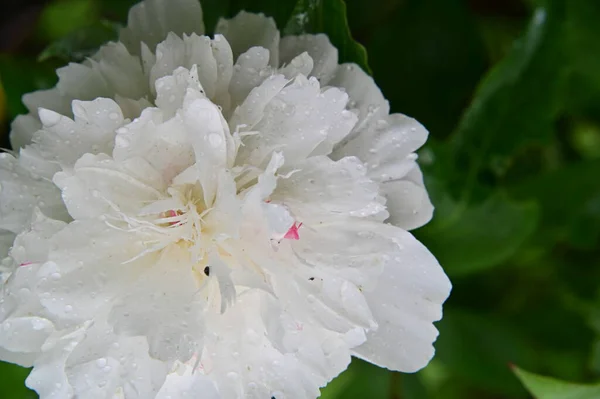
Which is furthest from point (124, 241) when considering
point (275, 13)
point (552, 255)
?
point (552, 255)

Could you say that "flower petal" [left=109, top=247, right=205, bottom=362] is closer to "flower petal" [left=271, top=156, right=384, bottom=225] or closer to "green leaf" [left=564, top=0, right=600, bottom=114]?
"flower petal" [left=271, top=156, right=384, bottom=225]

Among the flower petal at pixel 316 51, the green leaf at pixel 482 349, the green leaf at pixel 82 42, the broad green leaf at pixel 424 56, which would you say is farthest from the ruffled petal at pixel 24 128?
the green leaf at pixel 482 349

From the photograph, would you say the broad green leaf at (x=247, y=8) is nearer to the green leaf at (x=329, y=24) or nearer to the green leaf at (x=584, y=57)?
the green leaf at (x=329, y=24)

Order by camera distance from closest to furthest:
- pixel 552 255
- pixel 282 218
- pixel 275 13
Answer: pixel 282 218, pixel 275 13, pixel 552 255

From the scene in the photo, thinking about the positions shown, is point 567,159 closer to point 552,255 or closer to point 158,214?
point 552,255


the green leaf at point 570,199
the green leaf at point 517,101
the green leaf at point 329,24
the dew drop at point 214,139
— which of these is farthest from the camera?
the green leaf at point 570,199

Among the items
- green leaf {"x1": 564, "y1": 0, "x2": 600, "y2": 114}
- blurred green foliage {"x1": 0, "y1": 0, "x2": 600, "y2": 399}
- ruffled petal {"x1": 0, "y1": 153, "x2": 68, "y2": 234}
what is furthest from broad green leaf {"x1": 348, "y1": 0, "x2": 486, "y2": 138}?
ruffled petal {"x1": 0, "y1": 153, "x2": 68, "y2": 234}

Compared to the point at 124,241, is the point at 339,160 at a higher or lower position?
higher
